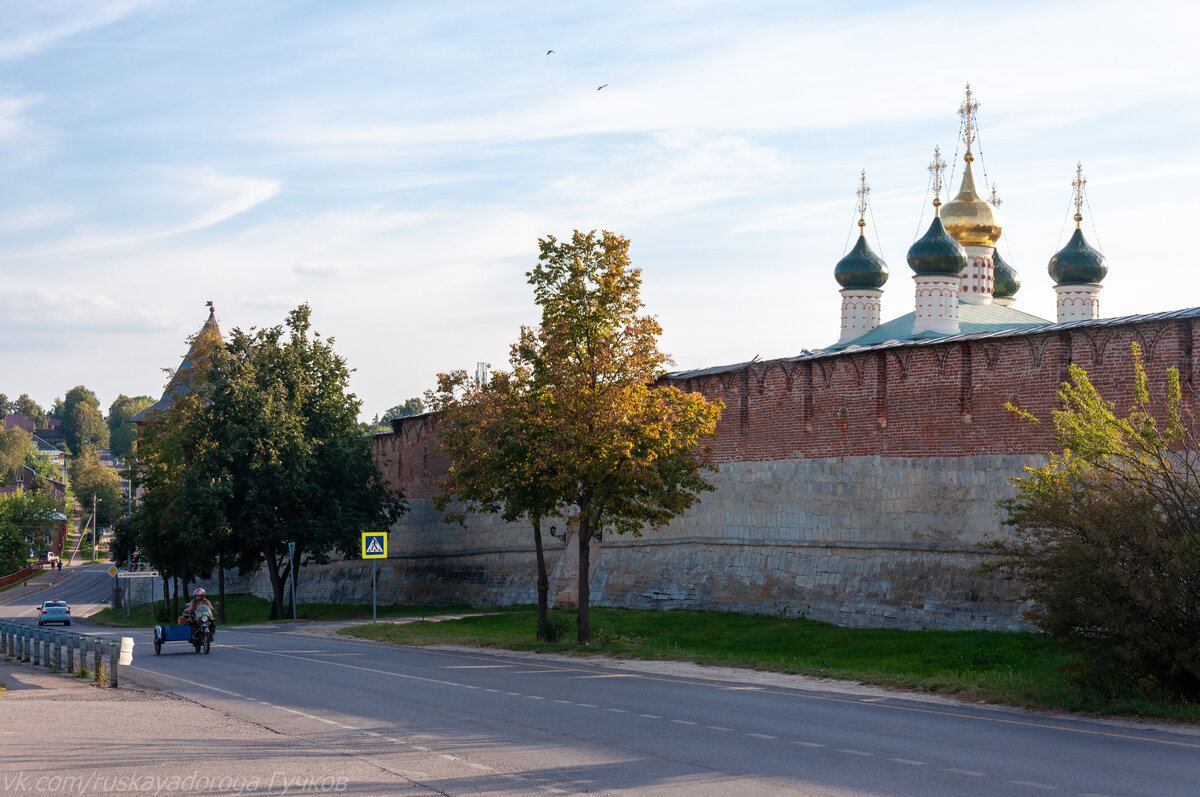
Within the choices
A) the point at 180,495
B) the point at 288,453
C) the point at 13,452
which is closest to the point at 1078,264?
the point at 288,453

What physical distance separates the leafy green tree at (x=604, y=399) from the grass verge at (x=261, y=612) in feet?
56.4

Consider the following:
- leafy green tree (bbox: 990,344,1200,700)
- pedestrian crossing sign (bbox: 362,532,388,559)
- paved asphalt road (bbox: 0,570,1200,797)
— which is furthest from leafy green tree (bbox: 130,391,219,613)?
leafy green tree (bbox: 990,344,1200,700)

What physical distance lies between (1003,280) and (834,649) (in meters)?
40.4

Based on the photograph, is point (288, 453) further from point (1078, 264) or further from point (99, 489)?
point (99, 489)

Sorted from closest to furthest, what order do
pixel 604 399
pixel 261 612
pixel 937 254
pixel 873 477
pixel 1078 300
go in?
pixel 604 399
pixel 873 477
pixel 937 254
pixel 1078 300
pixel 261 612

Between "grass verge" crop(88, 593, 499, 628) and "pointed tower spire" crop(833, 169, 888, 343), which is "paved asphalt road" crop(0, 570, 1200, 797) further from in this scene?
"pointed tower spire" crop(833, 169, 888, 343)

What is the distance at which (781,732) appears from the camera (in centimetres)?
1298

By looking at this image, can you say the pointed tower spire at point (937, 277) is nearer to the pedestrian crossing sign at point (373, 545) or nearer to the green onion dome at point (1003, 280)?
the green onion dome at point (1003, 280)

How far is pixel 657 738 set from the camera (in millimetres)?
12516

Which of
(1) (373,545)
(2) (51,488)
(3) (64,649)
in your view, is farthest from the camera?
(2) (51,488)

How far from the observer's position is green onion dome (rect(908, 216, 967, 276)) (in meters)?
50.9

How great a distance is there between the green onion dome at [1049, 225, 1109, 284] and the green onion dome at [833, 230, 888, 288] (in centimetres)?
916

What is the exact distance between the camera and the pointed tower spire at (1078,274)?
172 ft

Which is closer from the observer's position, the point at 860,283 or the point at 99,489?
the point at 860,283
